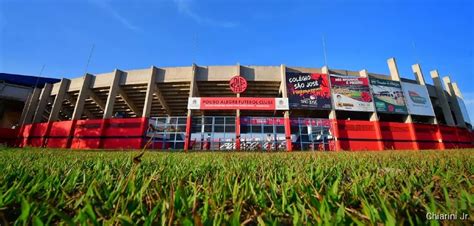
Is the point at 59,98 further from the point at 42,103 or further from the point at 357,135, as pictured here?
the point at 357,135

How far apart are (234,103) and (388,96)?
55.3 feet

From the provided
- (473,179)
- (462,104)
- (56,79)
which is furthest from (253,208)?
(462,104)

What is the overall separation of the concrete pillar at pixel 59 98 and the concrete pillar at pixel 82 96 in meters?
2.79

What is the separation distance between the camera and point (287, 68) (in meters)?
23.2

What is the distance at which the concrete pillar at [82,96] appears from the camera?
22.8 metres

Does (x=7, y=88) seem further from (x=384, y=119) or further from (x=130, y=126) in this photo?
(x=384, y=119)

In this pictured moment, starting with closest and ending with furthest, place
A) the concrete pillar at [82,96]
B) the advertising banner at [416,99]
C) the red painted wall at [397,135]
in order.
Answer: the red painted wall at [397,135] < the concrete pillar at [82,96] < the advertising banner at [416,99]

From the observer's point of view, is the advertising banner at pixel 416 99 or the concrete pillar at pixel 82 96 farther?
the advertising banner at pixel 416 99

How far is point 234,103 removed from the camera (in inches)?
848

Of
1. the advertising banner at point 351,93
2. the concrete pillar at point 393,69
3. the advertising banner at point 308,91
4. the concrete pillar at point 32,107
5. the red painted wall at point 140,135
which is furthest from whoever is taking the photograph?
the concrete pillar at point 32,107

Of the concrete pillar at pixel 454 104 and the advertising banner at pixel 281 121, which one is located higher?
the concrete pillar at pixel 454 104

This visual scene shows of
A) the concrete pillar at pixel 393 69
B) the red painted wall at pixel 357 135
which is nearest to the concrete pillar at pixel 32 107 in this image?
the red painted wall at pixel 357 135

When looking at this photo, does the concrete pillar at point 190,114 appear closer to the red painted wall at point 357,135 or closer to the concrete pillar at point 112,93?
the concrete pillar at point 112,93

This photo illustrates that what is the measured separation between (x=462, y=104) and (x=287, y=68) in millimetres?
30774
